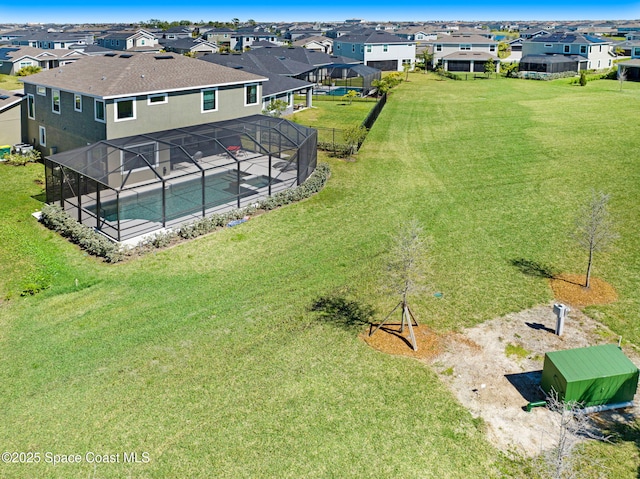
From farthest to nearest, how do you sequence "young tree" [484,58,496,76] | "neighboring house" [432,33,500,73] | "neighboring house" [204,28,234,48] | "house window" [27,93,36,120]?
"neighboring house" [204,28,234,48] < "neighboring house" [432,33,500,73] < "young tree" [484,58,496,76] < "house window" [27,93,36,120]

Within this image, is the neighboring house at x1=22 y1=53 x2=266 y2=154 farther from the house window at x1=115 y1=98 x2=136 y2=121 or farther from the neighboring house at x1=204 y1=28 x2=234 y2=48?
the neighboring house at x1=204 y1=28 x2=234 y2=48

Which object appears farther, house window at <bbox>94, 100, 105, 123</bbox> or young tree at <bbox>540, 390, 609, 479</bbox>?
house window at <bbox>94, 100, 105, 123</bbox>

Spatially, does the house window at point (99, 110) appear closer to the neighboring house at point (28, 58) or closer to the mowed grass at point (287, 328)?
the mowed grass at point (287, 328)

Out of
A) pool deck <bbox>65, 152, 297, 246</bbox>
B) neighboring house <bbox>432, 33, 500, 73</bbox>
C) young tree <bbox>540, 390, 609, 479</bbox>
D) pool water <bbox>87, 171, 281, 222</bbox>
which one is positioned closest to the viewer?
young tree <bbox>540, 390, 609, 479</bbox>

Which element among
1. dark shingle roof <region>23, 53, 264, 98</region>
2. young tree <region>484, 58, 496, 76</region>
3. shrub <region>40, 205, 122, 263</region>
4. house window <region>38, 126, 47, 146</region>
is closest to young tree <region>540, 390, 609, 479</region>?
shrub <region>40, 205, 122, 263</region>

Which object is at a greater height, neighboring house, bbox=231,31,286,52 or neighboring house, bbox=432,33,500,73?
neighboring house, bbox=231,31,286,52

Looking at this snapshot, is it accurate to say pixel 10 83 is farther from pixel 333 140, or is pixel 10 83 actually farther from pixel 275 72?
pixel 333 140

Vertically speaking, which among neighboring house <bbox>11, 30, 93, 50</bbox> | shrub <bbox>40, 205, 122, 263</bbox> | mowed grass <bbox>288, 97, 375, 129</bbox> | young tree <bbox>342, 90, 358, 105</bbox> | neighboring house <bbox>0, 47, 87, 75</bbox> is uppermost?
neighboring house <bbox>11, 30, 93, 50</bbox>

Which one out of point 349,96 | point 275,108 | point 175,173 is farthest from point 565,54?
point 175,173
